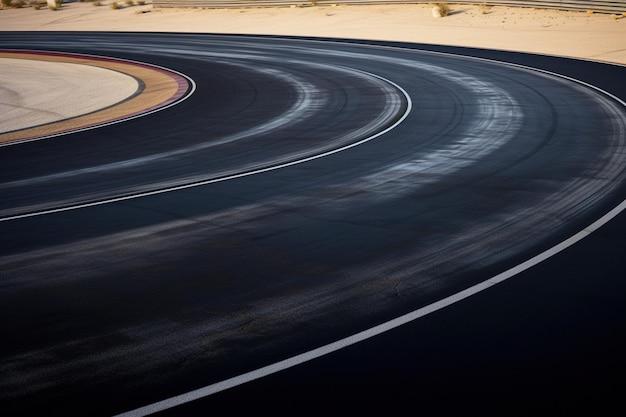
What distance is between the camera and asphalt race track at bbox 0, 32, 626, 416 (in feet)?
24.7

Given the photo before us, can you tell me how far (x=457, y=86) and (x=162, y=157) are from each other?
37.9 ft

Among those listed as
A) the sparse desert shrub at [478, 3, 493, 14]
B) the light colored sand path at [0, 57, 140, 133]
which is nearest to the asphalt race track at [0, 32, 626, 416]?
the light colored sand path at [0, 57, 140, 133]

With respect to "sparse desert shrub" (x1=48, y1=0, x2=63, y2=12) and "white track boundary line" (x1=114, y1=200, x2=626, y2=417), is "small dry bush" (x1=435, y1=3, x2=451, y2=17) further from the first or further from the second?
"white track boundary line" (x1=114, y1=200, x2=626, y2=417)

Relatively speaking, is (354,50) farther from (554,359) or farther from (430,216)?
(554,359)

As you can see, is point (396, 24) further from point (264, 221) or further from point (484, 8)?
point (264, 221)

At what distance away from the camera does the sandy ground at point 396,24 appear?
3706cm

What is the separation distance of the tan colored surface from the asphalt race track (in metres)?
1.20

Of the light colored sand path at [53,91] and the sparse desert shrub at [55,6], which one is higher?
the light colored sand path at [53,91]

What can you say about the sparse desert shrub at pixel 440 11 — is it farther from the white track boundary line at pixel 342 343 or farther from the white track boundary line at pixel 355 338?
the white track boundary line at pixel 342 343

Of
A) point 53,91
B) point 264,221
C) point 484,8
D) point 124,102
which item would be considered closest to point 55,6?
point 484,8

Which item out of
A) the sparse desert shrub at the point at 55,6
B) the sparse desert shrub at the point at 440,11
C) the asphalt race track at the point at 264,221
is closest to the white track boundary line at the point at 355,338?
the asphalt race track at the point at 264,221

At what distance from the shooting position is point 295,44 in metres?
40.3

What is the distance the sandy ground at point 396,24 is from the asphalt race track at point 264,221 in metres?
13.8

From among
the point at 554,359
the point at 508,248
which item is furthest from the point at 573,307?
the point at 508,248
